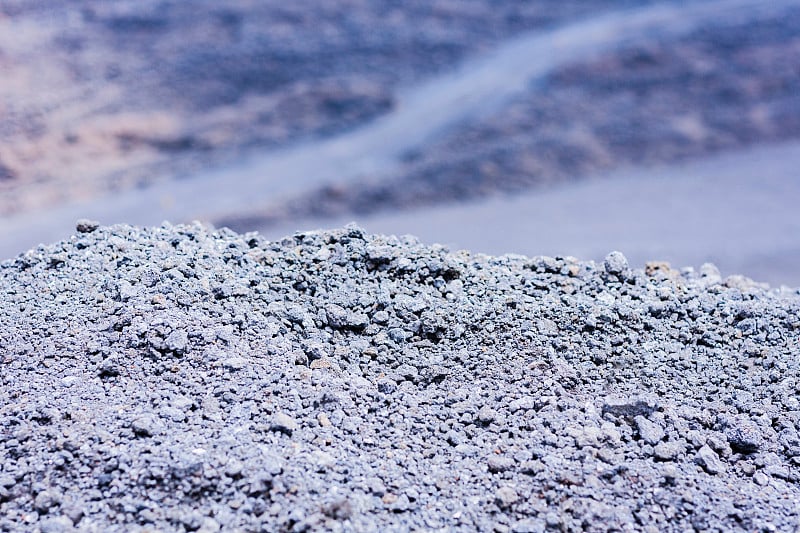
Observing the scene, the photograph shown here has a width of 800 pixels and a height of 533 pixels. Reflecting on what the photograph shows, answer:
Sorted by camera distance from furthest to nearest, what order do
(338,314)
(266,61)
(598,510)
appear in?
(266,61), (338,314), (598,510)

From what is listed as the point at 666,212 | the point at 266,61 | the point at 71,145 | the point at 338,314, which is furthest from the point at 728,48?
the point at 338,314

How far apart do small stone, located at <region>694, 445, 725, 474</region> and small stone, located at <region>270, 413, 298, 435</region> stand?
104 inches

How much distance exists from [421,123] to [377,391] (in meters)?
23.8

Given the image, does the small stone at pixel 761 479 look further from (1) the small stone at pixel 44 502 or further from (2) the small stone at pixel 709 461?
(1) the small stone at pixel 44 502

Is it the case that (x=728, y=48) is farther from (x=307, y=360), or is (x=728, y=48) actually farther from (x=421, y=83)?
(x=307, y=360)

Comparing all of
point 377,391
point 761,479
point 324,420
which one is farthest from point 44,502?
point 761,479

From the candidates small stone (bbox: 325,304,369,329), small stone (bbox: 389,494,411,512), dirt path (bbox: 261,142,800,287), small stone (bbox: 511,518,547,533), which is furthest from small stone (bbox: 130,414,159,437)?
dirt path (bbox: 261,142,800,287)

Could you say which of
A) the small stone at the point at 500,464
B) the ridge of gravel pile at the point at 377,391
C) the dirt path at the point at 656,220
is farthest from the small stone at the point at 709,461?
the dirt path at the point at 656,220

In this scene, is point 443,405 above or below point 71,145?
below

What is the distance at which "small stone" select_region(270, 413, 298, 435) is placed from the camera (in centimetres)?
423

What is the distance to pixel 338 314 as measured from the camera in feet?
17.7

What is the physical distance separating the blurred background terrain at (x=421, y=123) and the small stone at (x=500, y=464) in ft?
54.9

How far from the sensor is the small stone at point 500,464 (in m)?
4.17

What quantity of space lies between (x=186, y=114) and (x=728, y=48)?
24.4 metres
